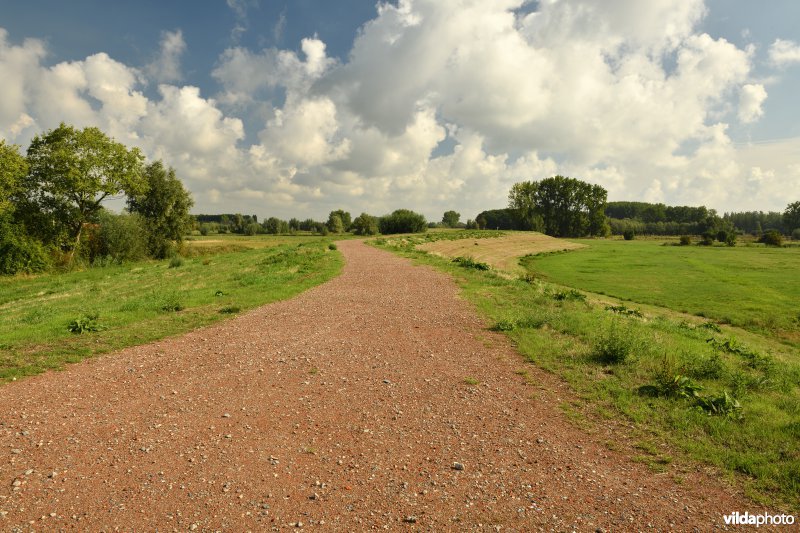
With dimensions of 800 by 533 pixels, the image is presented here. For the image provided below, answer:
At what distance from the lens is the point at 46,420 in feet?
21.2

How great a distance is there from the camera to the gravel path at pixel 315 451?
4.57 metres

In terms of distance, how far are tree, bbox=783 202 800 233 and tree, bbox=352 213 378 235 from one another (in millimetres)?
141493

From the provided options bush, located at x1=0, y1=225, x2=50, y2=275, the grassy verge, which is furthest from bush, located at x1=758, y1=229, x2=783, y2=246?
bush, located at x1=0, y1=225, x2=50, y2=275

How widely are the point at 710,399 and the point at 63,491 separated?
405 inches

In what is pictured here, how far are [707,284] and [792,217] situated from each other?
141 m

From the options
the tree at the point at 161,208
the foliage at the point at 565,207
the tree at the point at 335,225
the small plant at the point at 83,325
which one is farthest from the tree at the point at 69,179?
the foliage at the point at 565,207

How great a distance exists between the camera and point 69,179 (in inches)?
1425

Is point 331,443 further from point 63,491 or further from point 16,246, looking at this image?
point 16,246

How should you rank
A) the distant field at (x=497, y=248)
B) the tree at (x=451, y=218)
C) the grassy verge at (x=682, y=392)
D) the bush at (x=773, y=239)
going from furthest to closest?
the tree at (x=451, y=218)
the bush at (x=773, y=239)
the distant field at (x=497, y=248)
the grassy verge at (x=682, y=392)

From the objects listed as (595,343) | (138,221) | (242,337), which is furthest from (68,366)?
(138,221)

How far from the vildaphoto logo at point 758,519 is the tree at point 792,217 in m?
180

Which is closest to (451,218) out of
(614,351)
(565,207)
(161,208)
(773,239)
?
(565,207)

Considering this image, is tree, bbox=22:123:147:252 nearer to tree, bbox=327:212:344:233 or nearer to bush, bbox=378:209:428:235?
bush, bbox=378:209:428:235

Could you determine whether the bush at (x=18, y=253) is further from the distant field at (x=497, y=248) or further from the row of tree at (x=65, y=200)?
the distant field at (x=497, y=248)
